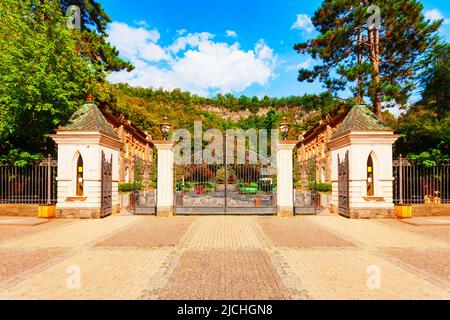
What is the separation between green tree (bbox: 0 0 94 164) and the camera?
1381cm

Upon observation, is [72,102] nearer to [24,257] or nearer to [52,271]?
[24,257]

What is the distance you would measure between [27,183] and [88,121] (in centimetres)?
434

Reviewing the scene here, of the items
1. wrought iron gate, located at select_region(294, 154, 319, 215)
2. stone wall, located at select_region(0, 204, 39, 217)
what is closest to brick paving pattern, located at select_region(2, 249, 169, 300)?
stone wall, located at select_region(0, 204, 39, 217)

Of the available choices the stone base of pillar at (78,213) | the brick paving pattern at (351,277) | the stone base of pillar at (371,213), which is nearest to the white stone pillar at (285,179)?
the stone base of pillar at (371,213)

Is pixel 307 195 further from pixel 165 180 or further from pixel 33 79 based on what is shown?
pixel 33 79

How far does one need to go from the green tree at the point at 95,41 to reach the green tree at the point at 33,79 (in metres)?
3.55

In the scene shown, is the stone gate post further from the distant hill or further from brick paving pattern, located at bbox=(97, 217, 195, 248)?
the distant hill

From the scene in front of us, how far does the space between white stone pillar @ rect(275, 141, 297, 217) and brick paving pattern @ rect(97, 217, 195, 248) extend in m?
4.25

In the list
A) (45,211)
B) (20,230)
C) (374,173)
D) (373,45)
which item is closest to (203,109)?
(373,45)

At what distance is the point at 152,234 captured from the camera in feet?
30.2

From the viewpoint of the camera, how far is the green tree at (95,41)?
20270 mm

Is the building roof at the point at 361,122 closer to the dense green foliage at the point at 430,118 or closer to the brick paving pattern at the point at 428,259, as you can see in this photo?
the dense green foliage at the point at 430,118

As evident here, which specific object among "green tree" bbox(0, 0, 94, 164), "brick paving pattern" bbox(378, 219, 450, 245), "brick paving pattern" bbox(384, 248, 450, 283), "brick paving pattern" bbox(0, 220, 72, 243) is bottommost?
"brick paving pattern" bbox(378, 219, 450, 245)
